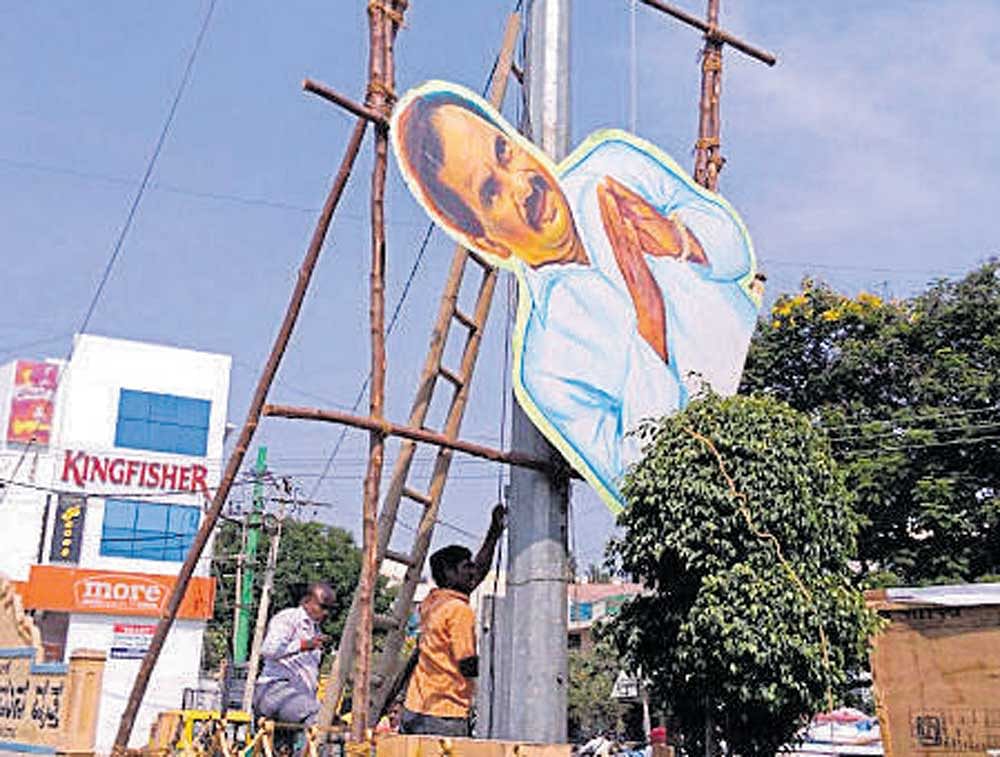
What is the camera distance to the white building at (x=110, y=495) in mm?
31719

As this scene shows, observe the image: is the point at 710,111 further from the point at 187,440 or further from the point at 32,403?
the point at 32,403

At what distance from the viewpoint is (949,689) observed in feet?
23.7

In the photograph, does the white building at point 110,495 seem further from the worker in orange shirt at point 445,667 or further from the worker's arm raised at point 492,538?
the worker in orange shirt at point 445,667

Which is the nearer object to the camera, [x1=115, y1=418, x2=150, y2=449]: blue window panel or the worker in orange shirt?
the worker in orange shirt

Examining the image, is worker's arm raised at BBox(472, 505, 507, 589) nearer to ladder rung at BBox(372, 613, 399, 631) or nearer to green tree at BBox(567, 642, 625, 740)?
ladder rung at BBox(372, 613, 399, 631)

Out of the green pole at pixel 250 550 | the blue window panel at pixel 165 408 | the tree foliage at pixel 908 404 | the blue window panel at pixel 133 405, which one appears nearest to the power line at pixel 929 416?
the tree foliage at pixel 908 404

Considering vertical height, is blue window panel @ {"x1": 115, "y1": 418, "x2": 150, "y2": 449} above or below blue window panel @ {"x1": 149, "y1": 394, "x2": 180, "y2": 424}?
below

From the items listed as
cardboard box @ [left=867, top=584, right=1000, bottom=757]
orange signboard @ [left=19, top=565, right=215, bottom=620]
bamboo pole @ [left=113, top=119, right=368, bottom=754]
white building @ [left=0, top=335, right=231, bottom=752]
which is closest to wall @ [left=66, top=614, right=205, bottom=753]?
white building @ [left=0, top=335, right=231, bottom=752]

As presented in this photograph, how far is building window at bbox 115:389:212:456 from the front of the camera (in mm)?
32688

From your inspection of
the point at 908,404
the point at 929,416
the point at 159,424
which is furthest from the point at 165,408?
the point at 929,416

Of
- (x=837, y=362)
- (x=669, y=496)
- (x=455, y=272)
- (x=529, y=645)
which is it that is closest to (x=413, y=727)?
(x=529, y=645)

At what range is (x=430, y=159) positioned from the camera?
278 inches

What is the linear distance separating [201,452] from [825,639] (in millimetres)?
28699

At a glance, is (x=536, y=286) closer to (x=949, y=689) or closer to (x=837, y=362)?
(x=949, y=689)
